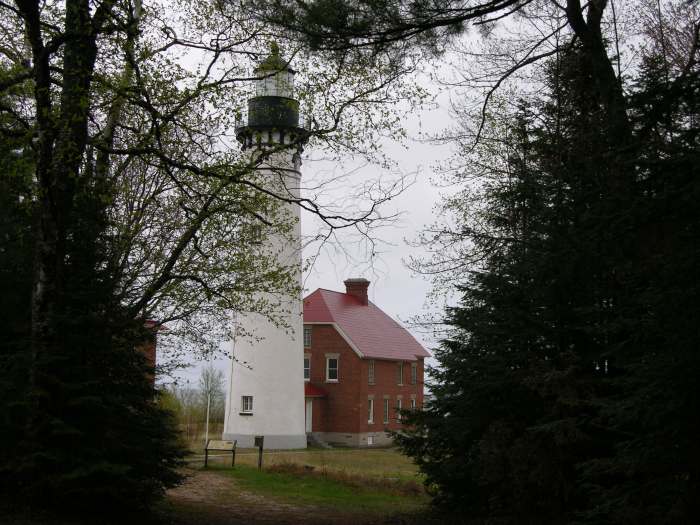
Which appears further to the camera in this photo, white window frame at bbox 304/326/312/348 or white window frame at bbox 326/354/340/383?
white window frame at bbox 304/326/312/348

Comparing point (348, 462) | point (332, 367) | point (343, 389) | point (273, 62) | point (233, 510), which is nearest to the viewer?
point (273, 62)

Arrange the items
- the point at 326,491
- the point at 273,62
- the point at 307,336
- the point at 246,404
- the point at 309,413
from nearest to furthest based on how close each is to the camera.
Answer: the point at 273,62 < the point at 326,491 < the point at 246,404 < the point at 309,413 < the point at 307,336

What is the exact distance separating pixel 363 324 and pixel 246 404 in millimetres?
13951

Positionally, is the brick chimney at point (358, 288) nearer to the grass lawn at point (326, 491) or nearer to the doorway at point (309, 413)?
the doorway at point (309, 413)

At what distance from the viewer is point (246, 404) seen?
3509 cm

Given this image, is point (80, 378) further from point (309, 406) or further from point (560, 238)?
point (309, 406)

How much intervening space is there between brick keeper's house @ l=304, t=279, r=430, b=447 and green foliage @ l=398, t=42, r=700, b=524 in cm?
2695

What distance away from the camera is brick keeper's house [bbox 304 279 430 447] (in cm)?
4312

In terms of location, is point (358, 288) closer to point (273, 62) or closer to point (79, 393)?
point (273, 62)

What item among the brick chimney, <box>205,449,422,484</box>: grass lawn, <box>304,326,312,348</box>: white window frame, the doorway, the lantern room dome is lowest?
<box>205,449,422,484</box>: grass lawn

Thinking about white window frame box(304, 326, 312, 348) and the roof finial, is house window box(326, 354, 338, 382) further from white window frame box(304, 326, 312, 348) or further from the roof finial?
the roof finial

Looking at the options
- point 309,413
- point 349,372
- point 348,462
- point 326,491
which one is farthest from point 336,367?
point 326,491

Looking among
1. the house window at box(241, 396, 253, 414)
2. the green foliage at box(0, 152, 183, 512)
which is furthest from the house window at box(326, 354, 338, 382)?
the green foliage at box(0, 152, 183, 512)

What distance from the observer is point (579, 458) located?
1136 cm
